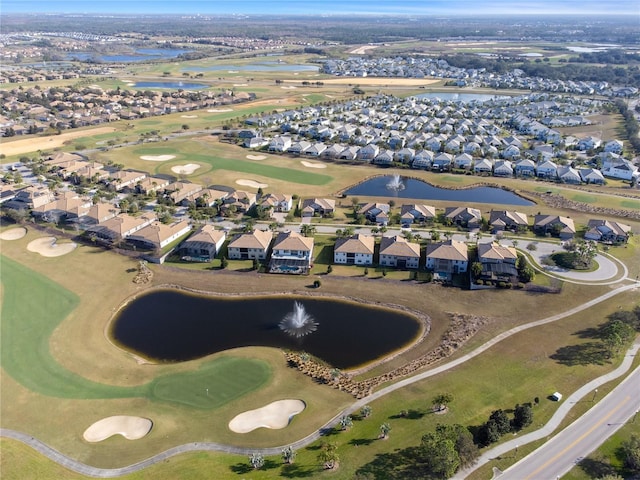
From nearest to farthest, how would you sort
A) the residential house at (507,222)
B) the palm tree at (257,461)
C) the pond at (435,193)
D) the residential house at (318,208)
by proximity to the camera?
the palm tree at (257,461)
the residential house at (507,222)
the residential house at (318,208)
the pond at (435,193)

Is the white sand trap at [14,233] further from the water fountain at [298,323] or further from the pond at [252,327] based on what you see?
the water fountain at [298,323]

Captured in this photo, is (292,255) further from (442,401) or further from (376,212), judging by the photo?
(442,401)

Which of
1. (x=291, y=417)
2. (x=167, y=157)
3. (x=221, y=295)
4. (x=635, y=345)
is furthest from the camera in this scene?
(x=167, y=157)

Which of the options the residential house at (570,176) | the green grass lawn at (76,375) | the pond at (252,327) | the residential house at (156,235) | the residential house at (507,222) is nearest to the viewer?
the green grass lawn at (76,375)

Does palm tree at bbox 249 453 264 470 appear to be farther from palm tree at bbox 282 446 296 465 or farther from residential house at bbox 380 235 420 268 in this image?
residential house at bbox 380 235 420 268

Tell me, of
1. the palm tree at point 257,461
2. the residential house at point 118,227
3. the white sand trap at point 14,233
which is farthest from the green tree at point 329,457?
the white sand trap at point 14,233

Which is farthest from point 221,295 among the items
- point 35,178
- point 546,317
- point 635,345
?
point 35,178

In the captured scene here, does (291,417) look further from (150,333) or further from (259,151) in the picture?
(259,151)
